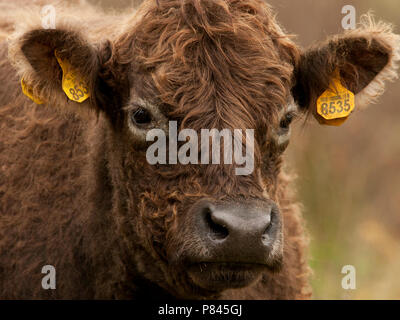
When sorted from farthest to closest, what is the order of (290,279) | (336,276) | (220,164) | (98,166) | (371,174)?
(371,174) → (336,276) → (290,279) → (98,166) → (220,164)

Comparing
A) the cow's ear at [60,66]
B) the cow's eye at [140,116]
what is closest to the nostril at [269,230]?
the cow's eye at [140,116]

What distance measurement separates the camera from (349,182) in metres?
12.2

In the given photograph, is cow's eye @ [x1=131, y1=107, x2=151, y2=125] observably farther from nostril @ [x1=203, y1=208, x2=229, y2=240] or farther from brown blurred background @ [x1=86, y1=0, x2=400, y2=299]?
brown blurred background @ [x1=86, y1=0, x2=400, y2=299]

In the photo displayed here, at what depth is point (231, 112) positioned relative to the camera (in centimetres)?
457

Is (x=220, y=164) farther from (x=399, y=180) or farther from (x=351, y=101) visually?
(x=399, y=180)

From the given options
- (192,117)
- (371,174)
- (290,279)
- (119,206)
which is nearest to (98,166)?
(119,206)

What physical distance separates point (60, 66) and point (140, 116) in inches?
26.2

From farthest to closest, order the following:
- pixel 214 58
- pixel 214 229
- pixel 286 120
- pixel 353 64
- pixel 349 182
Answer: pixel 349 182 < pixel 353 64 < pixel 286 120 < pixel 214 58 < pixel 214 229

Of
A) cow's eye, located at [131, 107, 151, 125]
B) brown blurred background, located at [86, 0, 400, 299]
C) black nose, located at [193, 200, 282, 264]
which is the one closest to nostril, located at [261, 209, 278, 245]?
black nose, located at [193, 200, 282, 264]

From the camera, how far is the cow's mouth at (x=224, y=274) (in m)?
4.35

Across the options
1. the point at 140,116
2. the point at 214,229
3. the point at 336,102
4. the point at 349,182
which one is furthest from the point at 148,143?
the point at 349,182

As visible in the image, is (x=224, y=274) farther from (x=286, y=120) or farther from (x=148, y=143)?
(x=286, y=120)

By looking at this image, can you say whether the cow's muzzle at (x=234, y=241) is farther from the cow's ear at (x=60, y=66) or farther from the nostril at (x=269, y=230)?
the cow's ear at (x=60, y=66)

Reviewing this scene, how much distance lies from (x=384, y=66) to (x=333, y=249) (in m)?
5.75
